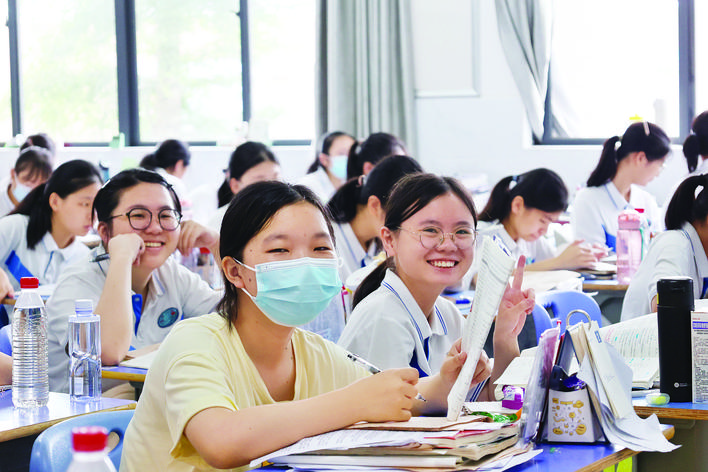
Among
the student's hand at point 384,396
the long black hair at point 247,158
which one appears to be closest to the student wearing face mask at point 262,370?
the student's hand at point 384,396

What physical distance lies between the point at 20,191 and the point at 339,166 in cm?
209

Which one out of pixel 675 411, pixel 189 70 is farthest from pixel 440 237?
pixel 189 70

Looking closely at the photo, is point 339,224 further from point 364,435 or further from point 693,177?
point 364,435

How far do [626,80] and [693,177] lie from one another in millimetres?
3640

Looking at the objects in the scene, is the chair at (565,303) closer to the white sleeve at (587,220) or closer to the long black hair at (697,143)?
the white sleeve at (587,220)

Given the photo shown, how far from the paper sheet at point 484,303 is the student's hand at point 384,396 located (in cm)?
7

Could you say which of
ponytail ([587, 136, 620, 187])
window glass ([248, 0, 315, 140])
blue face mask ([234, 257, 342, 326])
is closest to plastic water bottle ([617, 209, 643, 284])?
ponytail ([587, 136, 620, 187])

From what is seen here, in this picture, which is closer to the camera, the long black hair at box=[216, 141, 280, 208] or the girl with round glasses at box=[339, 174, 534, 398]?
the girl with round glasses at box=[339, 174, 534, 398]

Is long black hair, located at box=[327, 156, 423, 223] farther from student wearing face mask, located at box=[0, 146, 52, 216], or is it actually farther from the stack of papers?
student wearing face mask, located at box=[0, 146, 52, 216]

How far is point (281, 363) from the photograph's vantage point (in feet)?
5.53

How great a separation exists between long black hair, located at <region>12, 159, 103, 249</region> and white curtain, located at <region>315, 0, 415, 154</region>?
329 cm

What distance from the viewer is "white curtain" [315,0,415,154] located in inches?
264

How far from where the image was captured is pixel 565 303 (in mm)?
2859

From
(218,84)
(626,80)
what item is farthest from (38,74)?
(626,80)
